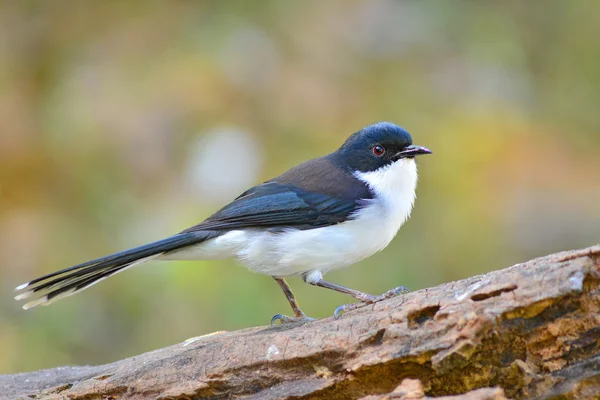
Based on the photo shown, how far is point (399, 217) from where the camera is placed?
18.7 ft

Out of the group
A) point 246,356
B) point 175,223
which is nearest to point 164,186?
point 175,223

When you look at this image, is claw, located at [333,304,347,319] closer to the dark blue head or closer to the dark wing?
the dark wing

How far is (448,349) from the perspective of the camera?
147 inches

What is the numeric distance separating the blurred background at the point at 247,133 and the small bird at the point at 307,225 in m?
2.66

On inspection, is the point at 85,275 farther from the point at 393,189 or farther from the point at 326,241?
the point at 393,189

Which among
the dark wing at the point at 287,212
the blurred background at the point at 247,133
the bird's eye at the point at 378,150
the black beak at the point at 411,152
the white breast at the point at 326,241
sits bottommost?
the white breast at the point at 326,241

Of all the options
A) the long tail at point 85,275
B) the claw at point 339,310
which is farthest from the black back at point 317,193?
the claw at point 339,310

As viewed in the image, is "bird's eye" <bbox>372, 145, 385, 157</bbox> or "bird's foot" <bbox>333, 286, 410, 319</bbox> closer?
"bird's foot" <bbox>333, 286, 410, 319</bbox>

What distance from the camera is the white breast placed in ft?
17.9

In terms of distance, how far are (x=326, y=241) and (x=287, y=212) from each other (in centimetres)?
43

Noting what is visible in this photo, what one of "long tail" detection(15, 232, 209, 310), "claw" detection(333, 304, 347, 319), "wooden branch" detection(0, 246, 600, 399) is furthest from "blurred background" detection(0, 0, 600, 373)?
"wooden branch" detection(0, 246, 600, 399)

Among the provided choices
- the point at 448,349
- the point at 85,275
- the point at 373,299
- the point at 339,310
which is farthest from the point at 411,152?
the point at 85,275

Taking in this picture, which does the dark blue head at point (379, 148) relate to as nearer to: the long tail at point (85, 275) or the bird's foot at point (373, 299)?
the bird's foot at point (373, 299)

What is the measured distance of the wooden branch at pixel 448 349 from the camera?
372cm
